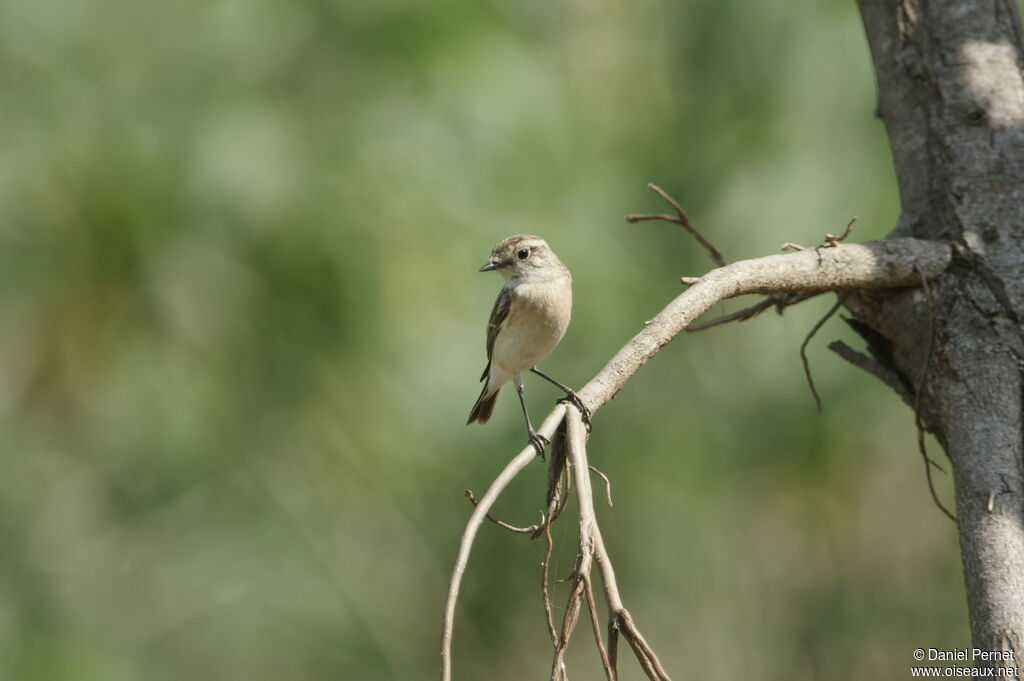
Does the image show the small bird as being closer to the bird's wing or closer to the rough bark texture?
the bird's wing

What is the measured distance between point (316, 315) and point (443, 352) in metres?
0.82

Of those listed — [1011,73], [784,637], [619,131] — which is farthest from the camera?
[619,131]

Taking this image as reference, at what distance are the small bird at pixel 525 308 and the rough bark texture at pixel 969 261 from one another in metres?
1.38

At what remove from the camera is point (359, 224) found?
5.50m

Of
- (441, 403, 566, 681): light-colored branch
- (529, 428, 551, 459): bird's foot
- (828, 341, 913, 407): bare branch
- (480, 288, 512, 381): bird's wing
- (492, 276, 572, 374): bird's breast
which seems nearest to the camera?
(441, 403, 566, 681): light-colored branch

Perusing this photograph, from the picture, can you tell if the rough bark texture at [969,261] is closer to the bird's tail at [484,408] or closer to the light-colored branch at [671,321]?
the light-colored branch at [671,321]

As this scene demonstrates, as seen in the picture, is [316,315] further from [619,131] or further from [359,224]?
[619,131]

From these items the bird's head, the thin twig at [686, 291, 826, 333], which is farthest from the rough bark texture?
the bird's head

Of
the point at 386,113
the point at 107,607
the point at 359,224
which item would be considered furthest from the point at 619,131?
the point at 107,607

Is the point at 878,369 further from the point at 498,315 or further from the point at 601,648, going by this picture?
the point at 498,315

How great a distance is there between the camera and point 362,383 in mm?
5527

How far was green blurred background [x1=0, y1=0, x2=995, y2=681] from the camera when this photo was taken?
531 centimetres

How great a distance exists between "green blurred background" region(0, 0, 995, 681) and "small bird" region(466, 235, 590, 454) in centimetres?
119

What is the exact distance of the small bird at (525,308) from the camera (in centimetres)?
388
